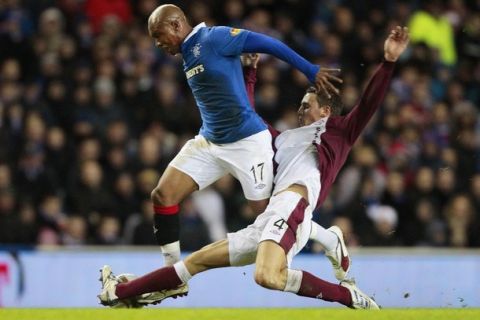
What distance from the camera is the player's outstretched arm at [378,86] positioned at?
720 centimetres

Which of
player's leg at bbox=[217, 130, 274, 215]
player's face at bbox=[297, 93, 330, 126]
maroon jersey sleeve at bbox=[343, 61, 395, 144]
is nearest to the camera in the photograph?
maroon jersey sleeve at bbox=[343, 61, 395, 144]

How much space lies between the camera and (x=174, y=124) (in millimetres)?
11703

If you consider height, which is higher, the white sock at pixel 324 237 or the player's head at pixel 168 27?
the player's head at pixel 168 27

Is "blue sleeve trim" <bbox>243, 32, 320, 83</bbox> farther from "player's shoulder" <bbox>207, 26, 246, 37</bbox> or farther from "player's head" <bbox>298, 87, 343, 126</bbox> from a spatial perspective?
"player's head" <bbox>298, 87, 343, 126</bbox>

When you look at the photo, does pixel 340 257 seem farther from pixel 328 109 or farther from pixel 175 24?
pixel 175 24

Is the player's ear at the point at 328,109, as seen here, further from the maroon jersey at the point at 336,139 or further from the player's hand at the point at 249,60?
the player's hand at the point at 249,60

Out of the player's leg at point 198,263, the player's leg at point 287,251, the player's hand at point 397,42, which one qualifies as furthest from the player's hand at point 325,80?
the player's leg at point 198,263

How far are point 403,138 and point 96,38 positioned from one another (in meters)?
3.30

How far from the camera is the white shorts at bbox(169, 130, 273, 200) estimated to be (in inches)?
304

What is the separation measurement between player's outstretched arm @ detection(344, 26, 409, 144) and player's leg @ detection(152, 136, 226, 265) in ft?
3.00

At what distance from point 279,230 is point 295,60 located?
1026 mm

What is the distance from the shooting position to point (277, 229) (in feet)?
23.6

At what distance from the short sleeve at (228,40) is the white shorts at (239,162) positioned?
1.98 feet

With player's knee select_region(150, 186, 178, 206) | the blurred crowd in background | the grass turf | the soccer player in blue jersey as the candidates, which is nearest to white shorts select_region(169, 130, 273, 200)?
the soccer player in blue jersey
